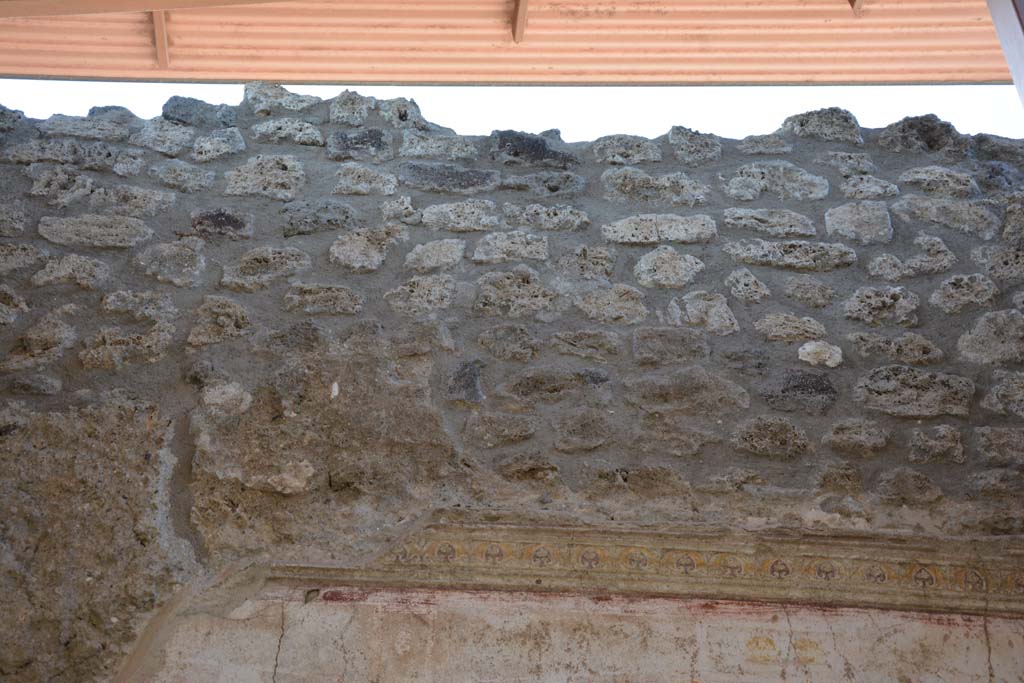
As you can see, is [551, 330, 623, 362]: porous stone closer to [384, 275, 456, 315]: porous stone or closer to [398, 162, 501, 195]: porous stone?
[384, 275, 456, 315]: porous stone

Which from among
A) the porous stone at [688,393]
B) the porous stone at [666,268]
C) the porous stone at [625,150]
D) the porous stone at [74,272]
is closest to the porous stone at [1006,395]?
the porous stone at [688,393]

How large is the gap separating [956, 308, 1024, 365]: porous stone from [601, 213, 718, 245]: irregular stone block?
77 cm

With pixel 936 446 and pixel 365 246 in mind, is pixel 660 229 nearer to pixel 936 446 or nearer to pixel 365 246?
pixel 365 246

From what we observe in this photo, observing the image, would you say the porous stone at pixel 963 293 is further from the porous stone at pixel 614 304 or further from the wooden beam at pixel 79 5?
the wooden beam at pixel 79 5

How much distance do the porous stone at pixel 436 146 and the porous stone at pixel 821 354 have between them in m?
1.22

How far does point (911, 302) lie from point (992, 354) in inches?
10.2

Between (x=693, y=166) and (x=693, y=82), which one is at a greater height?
(x=693, y=82)

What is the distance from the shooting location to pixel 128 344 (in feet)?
10.1

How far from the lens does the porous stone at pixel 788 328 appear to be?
316 centimetres

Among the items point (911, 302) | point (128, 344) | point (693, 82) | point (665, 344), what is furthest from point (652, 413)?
point (693, 82)

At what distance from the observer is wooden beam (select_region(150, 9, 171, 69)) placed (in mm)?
4355

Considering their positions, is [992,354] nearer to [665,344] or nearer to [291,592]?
[665,344]

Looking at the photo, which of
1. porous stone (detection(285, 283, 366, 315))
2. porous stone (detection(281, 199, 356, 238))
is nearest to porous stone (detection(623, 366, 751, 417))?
porous stone (detection(285, 283, 366, 315))

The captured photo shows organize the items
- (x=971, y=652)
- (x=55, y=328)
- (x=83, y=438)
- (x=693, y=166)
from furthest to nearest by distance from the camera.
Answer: (x=693, y=166) < (x=55, y=328) < (x=83, y=438) < (x=971, y=652)
